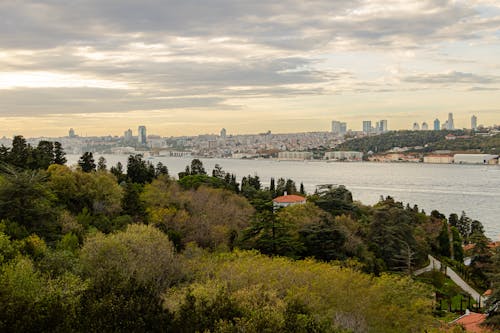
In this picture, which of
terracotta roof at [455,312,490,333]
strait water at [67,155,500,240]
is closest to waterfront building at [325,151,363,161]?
strait water at [67,155,500,240]

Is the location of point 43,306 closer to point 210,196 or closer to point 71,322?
point 71,322

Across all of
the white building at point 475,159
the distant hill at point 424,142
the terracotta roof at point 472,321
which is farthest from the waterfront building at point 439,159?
the terracotta roof at point 472,321

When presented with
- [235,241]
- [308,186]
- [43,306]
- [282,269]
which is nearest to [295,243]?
[235,241]

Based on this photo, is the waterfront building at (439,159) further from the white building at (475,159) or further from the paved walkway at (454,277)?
the paved walkway at (454,277)

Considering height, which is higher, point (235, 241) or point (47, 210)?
point (47, 210)

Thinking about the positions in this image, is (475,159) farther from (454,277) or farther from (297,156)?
(454,277)
